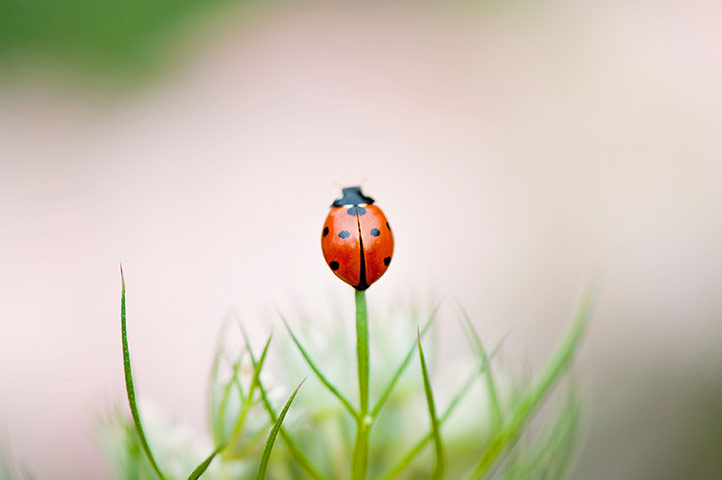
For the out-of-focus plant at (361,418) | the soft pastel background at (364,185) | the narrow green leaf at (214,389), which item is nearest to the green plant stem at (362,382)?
the out-of-focus plant at (361,418)

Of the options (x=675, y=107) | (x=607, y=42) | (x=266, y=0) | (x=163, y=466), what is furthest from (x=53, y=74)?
(x=163, y=466)

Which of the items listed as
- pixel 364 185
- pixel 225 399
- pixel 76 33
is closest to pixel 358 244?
pixel 225 399

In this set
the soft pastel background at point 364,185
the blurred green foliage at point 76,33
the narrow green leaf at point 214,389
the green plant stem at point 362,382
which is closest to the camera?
the green plant stem at point 362,382

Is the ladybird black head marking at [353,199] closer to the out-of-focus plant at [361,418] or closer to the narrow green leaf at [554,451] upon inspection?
the out-of-focus plant at [361,418]

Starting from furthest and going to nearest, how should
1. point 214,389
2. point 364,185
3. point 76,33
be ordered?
point 76,33, point 364,185, point 214,389

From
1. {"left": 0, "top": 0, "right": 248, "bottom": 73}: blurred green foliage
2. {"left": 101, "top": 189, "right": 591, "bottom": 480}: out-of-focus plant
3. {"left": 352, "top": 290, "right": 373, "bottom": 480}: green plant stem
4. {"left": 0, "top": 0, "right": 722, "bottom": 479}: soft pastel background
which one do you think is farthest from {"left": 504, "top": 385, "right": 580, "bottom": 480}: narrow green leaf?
{"left": 0, "top": 0, "right": 248, "bottom": 73}: blurred green foliage

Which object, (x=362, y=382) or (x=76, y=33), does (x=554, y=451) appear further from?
(x=76, y=33)

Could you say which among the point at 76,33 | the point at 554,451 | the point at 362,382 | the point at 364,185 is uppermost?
the point at 76,33

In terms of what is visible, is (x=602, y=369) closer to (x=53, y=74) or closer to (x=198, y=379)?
(x=198, y=379)
